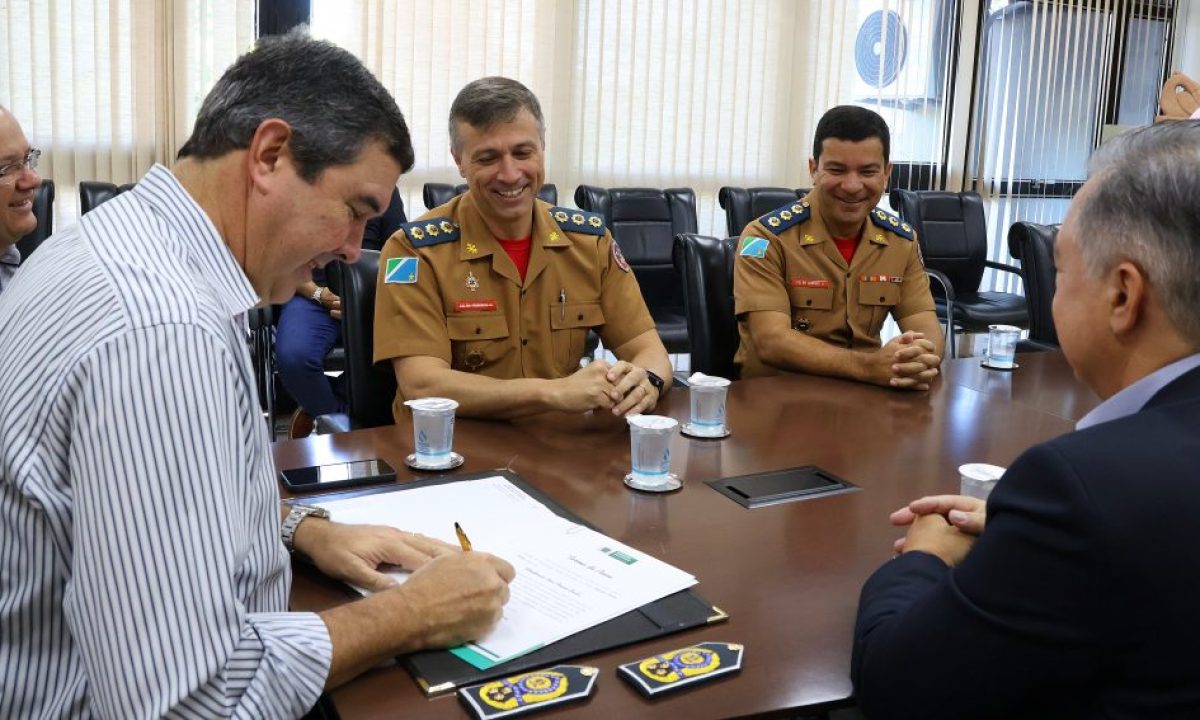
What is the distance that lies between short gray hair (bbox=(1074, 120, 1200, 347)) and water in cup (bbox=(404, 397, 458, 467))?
1.01 m

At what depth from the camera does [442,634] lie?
1.09 metres

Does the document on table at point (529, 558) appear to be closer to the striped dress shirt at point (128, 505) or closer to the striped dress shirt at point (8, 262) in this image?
the striped dress shirt at point (128, 505)

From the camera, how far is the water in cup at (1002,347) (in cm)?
265

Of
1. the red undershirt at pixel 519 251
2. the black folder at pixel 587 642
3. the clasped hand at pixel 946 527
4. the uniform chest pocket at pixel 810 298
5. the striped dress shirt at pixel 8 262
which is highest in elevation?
the red undershirt at pixel 519 251

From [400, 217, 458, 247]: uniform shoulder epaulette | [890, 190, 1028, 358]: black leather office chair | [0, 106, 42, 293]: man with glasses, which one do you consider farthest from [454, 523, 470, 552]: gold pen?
[890, 190, 1028, 358]: black leather office chair

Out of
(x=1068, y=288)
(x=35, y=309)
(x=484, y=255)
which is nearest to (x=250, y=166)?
(x=35, y=309)

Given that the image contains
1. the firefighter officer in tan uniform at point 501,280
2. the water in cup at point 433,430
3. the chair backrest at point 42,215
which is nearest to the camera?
the water in cup at point 433,430

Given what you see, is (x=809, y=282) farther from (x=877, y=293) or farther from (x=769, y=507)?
(x=769, y=507)

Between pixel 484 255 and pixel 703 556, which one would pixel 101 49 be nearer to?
pixel 484 255

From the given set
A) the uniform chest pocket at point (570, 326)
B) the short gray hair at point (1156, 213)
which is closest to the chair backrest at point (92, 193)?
the uniform chest pocket at point (570, 326)

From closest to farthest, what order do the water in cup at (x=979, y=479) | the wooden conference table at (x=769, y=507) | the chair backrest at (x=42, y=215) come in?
1. the wooden conference table at (x=769, y=507)
2. the water in cup at (x=979, y=479)
3. the chair backrest at (x=42, y=215)

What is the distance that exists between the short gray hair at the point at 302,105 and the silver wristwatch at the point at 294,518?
462 millimetres

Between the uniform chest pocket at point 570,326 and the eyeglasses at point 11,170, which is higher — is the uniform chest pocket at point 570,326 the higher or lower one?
the lower one

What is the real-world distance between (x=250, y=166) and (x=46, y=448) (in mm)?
383
